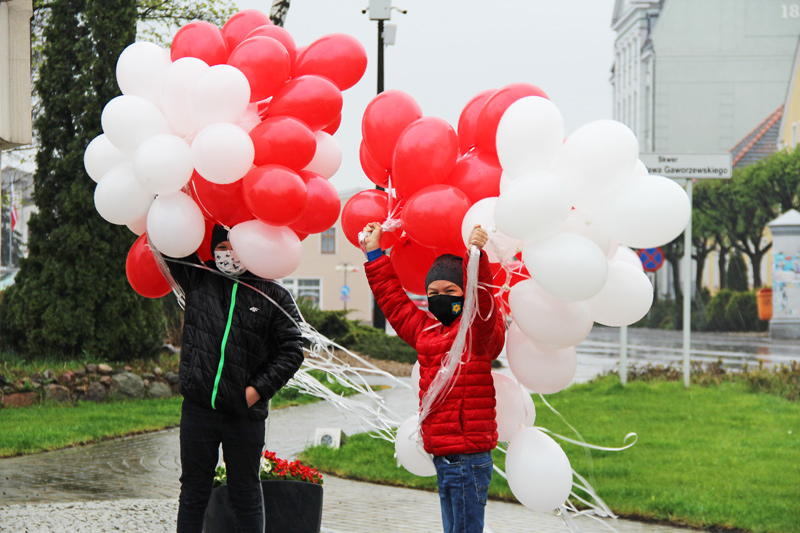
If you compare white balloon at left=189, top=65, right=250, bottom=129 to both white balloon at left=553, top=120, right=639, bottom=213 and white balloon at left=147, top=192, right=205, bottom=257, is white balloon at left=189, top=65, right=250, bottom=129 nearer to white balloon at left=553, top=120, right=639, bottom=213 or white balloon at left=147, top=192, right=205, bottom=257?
white balloon at left=147, top=192, right=205, bottom=257

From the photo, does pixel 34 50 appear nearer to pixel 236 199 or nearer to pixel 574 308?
pixel 236 199

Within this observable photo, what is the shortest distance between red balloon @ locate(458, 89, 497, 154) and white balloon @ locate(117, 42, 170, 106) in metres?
1.45

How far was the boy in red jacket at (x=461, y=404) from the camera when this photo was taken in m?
3.70

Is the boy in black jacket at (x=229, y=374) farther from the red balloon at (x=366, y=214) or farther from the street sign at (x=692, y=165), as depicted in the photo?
the street sign at (x=692, y=165)

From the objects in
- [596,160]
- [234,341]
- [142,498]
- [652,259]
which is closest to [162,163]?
[234,341]

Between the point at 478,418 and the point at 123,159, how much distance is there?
6.85 feet

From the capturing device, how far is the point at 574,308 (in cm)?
358

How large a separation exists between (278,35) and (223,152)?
2.92 feet

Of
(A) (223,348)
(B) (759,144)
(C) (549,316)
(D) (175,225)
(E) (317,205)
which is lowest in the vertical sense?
(A) (223,348)

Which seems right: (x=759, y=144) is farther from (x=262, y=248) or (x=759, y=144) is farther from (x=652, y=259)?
(x=262, y=248)

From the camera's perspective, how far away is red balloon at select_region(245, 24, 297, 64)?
4289 millimetres

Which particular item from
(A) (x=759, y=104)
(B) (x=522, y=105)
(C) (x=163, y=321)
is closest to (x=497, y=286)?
(B) (x=522, y=105)

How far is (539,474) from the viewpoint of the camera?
12.4 ft

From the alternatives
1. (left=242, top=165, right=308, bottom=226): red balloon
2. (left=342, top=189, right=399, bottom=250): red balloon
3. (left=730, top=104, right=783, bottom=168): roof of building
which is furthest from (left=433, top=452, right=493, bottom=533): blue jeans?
(left=730, top=104, right=783, bottom=168): roof of building
